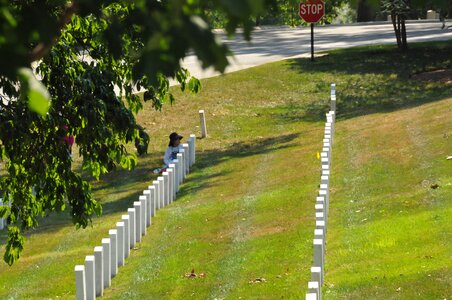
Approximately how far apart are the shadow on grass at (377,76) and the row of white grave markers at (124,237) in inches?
346

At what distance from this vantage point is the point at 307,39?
49.2 m

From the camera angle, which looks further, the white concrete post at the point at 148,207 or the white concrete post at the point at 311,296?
the white concrete post at the point at 148,207

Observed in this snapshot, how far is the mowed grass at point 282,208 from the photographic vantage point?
13.9 meters

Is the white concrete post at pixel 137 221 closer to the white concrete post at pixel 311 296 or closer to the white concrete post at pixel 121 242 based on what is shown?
the white concrete post at pixel 121 242

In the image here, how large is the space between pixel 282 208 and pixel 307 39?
30.6 metres

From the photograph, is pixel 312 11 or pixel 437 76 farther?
pixel 312 11

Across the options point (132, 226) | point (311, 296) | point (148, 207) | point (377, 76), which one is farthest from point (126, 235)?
point (377, 76)

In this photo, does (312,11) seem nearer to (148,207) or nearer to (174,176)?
(174,176)

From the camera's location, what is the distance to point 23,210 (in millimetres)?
13281

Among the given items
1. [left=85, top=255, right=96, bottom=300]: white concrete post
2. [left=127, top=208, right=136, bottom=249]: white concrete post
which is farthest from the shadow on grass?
[left=85, top=255, right=96, bottom=300]: white concrete post

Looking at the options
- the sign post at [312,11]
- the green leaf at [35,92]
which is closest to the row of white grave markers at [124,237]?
the green leaf at [35,92]

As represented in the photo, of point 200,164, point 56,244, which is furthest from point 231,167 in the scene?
point 56,244

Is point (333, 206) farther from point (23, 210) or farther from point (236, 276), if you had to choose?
point (23, 210)

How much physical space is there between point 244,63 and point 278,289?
90.3 ft
